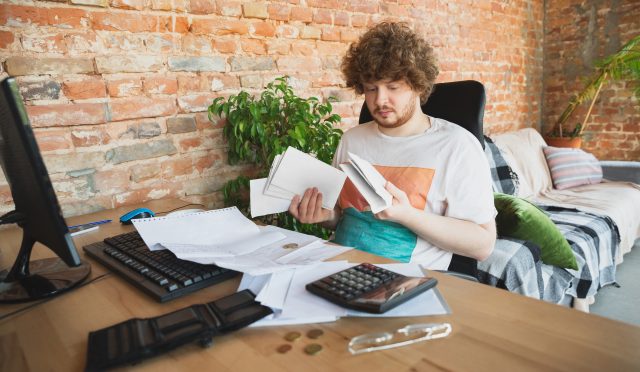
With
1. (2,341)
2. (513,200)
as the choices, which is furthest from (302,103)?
(2,341)

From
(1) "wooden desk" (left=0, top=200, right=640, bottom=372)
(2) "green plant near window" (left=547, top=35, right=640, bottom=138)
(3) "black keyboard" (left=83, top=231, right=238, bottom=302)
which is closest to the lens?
(1) "wooden desk" (left=0, top=200, right=640, bottom=372)

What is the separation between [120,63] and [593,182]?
10.5ft

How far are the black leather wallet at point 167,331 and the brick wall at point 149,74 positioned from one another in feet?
3.60

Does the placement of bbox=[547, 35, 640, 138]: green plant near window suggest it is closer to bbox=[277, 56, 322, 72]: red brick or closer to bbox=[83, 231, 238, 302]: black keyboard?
bbox=[277, 56, 322, 72]: red brick

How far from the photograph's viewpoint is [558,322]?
0.64 meters

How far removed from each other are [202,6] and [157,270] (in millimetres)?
1324

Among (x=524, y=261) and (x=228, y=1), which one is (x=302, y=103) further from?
(x=524, y=261)

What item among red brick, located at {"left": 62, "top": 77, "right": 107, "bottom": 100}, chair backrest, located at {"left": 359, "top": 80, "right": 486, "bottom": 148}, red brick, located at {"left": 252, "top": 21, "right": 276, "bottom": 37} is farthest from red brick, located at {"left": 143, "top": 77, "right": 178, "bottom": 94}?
chair backrest, located at {"left": 359, "top": 80, "right": 486, "bottom": 148}

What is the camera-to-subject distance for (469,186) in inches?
47.9

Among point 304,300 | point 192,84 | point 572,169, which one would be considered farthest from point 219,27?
point 572,169

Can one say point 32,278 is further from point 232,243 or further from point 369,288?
point 369,288

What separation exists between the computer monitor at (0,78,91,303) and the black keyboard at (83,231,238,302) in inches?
2.7

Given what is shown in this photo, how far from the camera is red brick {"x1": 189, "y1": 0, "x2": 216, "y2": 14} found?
177 cm

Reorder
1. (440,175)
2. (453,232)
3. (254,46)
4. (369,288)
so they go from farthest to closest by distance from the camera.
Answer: (254,46), (440,175), (453,232), (369,288)
